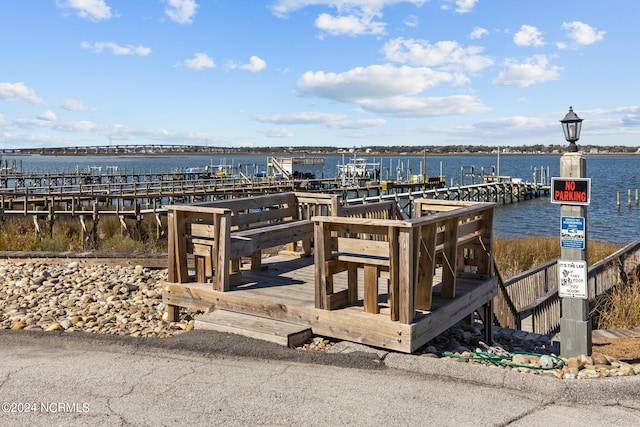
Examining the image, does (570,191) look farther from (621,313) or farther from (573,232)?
(621,313)

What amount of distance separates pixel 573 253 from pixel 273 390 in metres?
3.91

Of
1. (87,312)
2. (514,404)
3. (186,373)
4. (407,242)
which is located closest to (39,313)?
(87,312)

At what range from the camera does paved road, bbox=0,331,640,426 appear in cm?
489

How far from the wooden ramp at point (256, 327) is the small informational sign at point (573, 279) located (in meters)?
3.05

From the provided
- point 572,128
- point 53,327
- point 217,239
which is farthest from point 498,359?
point 53,327

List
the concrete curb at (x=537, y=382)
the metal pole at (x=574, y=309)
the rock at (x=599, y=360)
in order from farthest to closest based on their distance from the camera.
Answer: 1. the metal pole at (x=574, y=309)
2. the rock at (x=599, y=360)
3. the concrete curb at (x=537, y=382)

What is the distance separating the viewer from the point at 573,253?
6930 millimetres

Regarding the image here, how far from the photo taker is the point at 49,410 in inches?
196

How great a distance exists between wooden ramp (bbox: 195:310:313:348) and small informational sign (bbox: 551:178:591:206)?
3328mm

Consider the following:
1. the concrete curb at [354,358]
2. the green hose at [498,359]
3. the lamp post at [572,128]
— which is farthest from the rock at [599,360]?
the lamp post at [572,128]

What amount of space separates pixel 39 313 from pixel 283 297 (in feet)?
12.1

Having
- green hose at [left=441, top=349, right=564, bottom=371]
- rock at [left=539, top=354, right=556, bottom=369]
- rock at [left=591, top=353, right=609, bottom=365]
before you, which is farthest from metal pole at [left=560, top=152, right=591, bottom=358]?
rock at [left=539, top=354, right=556, bottom=369]

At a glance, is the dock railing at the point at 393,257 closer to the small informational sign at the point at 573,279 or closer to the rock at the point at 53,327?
the small informational sign at the point at 573,279

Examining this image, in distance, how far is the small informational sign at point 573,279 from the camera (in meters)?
6.84
